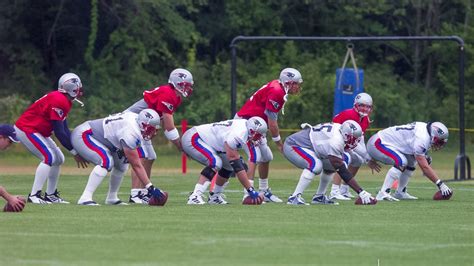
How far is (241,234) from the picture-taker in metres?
12.4

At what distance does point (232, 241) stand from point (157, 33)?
28.1m

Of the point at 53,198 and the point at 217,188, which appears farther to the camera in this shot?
the point at 217,188

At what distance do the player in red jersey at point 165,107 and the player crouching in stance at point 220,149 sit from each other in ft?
1.13

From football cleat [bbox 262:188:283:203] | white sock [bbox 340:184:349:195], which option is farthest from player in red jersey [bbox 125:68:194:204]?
white sock [bbox 340:184:349:195]

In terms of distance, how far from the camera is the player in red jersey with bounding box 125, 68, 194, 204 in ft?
56.9

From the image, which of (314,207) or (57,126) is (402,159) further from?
(57,126)

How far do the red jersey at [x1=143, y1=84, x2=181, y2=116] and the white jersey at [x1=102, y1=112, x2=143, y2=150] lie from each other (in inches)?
46.1

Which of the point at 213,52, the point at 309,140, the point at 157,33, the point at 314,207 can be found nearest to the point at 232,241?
the point at 314,207

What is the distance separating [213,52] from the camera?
42219mm

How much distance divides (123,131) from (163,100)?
175 centimetres

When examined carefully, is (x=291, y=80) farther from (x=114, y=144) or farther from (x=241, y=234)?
(x=241, y=234)

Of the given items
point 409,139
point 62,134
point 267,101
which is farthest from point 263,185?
point 62,134

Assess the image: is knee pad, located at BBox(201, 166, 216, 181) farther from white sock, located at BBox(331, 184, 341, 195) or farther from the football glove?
white sock, located at BBox(331, 184, 341, 195)

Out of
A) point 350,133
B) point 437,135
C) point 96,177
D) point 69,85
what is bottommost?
point 437,135
